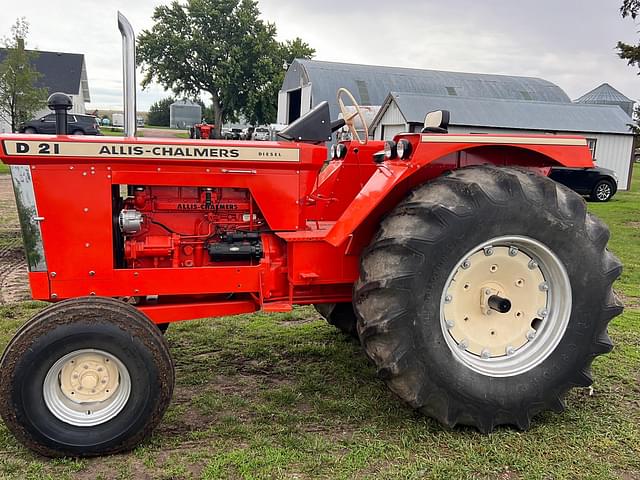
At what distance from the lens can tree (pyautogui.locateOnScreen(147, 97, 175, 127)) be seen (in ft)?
198

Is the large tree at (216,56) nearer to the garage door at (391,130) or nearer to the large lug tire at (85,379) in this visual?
the garage door at (391,130)

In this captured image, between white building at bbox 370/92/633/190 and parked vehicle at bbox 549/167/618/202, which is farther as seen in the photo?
white building at bbox 370/92/633/190

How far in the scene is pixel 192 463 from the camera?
2.81 metres

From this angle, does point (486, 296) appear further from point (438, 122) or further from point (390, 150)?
point (438, 122)

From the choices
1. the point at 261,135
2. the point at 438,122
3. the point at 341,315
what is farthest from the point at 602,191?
the point at 438,122

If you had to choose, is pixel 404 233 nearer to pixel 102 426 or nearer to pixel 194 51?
pixel 102 426

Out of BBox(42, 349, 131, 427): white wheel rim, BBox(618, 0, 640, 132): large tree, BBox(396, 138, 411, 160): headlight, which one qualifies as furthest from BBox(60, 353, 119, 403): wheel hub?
BBox(618, 0, 640, 132): large tree

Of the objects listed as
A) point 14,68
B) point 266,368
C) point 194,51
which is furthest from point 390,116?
point 194,51

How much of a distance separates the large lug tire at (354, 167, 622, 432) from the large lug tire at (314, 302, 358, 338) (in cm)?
125

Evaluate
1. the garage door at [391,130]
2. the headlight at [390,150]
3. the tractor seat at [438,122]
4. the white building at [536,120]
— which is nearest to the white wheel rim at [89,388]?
the headlight at [390,150]

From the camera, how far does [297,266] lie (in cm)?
344

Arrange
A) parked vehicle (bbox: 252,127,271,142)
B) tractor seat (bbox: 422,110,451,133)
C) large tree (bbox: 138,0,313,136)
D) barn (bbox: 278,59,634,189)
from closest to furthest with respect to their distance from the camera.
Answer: tractor seat (bbox: 422,110,451,133)
parked vehicle (bbox: 252,127,271,142)
barn (bbox: 278,59,634,189)
large tree (bbox: 138,0,313,136)

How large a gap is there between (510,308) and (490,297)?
0.14 meters

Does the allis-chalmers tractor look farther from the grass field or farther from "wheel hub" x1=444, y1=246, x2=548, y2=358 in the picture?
the grass field
